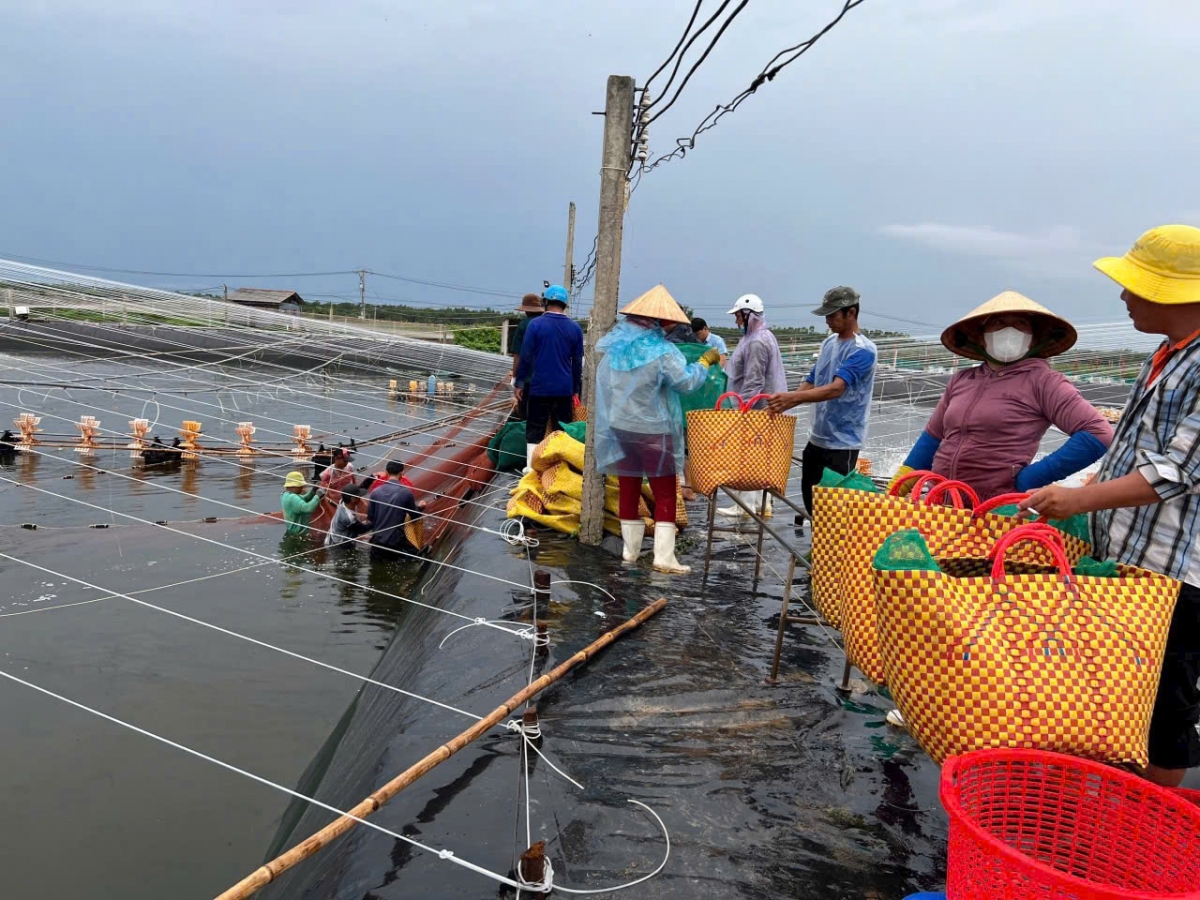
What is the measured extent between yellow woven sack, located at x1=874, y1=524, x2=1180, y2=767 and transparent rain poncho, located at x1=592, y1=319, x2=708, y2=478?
2.60 m

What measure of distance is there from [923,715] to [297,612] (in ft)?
21.0

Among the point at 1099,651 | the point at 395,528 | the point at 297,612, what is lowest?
the point at 297,612

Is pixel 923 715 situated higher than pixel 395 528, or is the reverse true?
pixel 923 715

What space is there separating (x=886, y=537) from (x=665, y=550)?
8.00ft

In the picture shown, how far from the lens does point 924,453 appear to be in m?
2.78

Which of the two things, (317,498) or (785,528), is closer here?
(785,528)

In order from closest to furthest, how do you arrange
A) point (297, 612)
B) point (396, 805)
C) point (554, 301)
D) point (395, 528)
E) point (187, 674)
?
1. point (396, 805)
2. point (187, 674)
3. point (554, 301)
4. point (297, 612)
5. point (395, 528)

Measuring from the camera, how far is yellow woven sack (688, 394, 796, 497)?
12.3 ft

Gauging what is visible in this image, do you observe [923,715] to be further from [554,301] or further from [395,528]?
[395,528]

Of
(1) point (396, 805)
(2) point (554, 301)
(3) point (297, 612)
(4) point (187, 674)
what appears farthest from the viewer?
(3) point (297, 612)

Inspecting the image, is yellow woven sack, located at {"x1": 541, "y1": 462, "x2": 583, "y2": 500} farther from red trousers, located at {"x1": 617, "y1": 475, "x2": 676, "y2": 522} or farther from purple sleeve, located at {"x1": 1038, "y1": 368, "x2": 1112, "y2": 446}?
purple sleeve, located at {"x1": 1038, "y1": 368, "x2": 1112, "y2": 446}

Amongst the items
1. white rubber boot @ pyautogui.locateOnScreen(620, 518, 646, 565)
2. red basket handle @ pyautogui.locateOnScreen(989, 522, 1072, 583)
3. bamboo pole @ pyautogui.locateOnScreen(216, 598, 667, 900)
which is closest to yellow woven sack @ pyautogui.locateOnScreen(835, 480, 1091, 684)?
red basket handle @ pyautogui.locateOnScreen(989, 522, 1072, 583)

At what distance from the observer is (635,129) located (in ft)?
15.3

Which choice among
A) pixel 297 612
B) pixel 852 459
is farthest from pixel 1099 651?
pixel 297 612
